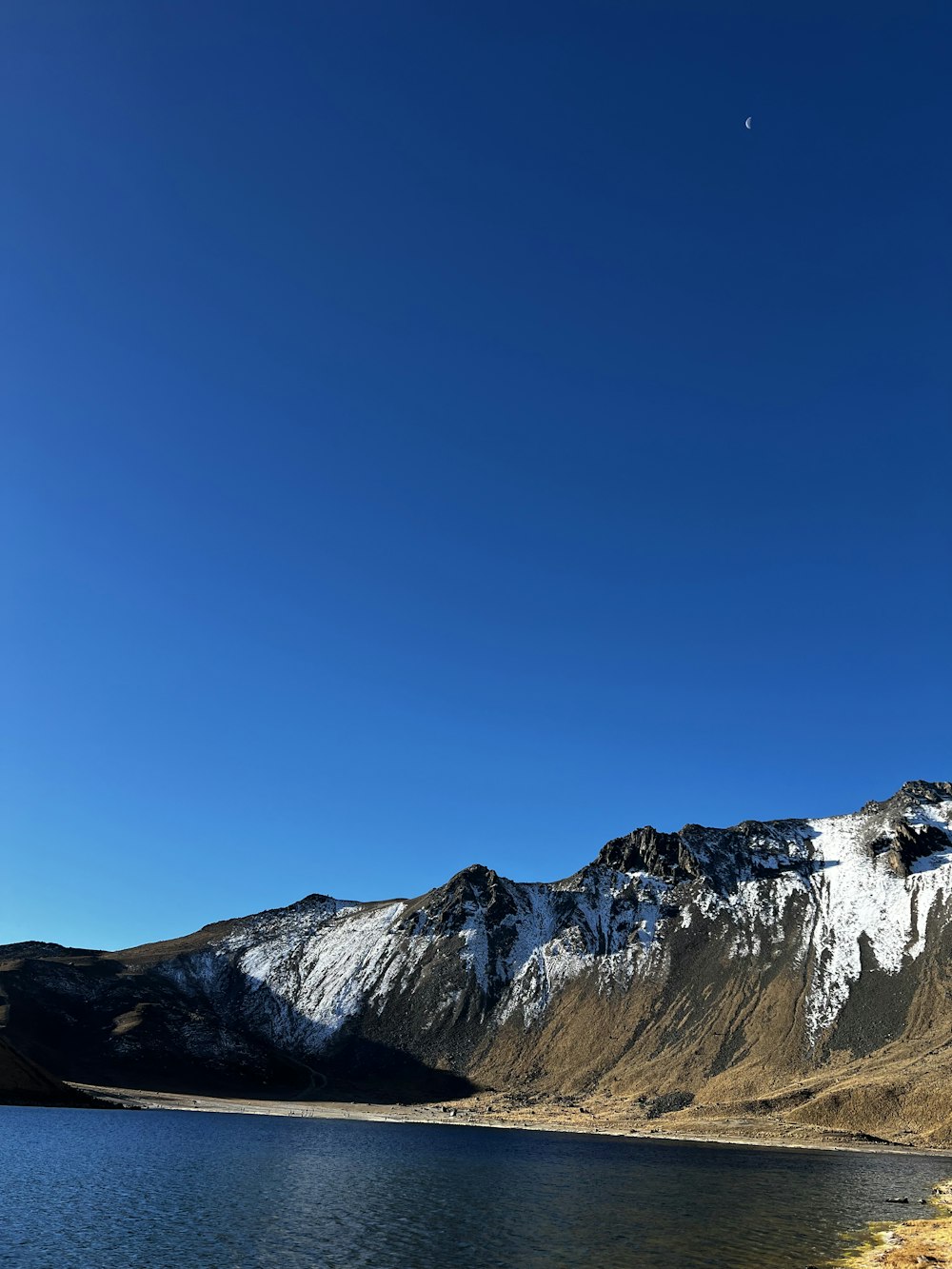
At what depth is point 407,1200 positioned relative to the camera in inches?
Answer: 2576

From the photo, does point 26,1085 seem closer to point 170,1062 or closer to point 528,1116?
point 170,1062

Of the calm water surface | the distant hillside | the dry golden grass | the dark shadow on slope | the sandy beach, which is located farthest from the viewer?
the dark shadow on slope

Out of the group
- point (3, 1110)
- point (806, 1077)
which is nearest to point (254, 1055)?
point (3, 1110)

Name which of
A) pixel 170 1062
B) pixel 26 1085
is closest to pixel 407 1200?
pixel 26 1085

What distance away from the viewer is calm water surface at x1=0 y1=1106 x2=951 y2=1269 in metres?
46.7

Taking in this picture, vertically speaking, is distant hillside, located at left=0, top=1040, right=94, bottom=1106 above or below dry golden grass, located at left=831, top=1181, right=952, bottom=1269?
below

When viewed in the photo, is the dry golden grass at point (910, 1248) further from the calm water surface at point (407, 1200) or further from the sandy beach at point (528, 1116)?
the sandy beach at point (528, 1116)

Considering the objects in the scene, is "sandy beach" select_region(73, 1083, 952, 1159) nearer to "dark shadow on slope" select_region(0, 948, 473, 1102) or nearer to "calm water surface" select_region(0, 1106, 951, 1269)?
"dark shadow on slope" select_region(0, 948, 473, 1102)

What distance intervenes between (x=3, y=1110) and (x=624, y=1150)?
3379 inches

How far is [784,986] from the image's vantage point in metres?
188

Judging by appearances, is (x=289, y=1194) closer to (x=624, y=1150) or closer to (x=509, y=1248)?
(x=509, y=1248)

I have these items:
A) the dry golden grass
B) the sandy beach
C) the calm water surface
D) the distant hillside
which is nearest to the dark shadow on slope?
the sandy beach

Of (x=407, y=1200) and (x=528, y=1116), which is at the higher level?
(x=407, y=1200)

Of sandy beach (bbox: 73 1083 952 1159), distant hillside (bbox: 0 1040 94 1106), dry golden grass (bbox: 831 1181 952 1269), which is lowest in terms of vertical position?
sandy beach (bbox: 73 1083 952 1159)
